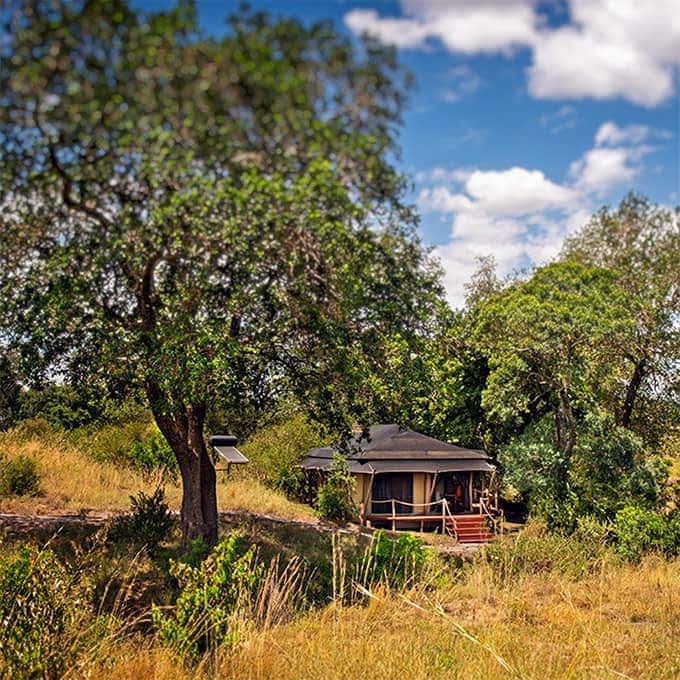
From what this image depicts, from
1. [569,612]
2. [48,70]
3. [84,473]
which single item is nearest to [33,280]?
[48,70]

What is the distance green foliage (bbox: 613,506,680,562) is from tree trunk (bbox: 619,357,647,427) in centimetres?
704

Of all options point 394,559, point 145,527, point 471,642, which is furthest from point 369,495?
point 471,642

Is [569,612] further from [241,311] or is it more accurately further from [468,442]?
[468,442]

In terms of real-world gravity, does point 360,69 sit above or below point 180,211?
above

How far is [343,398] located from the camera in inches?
370

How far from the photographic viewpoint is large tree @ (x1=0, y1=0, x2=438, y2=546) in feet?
13.2

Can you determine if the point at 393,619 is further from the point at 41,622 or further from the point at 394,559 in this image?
the point at 41,622

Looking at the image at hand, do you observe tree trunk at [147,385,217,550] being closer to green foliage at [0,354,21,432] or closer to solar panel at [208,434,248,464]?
green foliage at [0,354,21,432]

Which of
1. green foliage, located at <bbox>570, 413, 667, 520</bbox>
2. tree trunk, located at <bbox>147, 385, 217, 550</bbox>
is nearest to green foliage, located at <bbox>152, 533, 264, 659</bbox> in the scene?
tree trunk, located at <bbox>147, 385, 217, 550</bbox>

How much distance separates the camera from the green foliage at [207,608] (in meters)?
5.29

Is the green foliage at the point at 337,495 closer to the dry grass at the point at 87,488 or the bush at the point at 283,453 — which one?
the dry grass at the point at 87,488

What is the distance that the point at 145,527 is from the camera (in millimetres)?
11570

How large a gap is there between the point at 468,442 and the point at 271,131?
21.5 m

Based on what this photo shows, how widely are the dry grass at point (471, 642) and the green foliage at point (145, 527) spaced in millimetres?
4832
